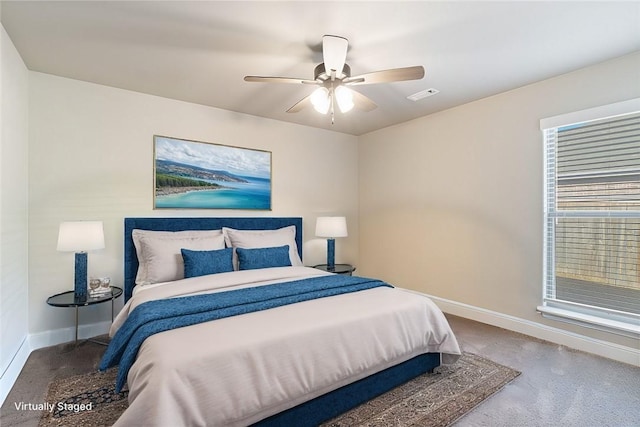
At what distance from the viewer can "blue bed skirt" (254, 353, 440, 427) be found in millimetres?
1693

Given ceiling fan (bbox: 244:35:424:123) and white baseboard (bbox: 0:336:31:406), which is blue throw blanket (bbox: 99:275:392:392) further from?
ceiling fan (bbox: 244:35:424:123)

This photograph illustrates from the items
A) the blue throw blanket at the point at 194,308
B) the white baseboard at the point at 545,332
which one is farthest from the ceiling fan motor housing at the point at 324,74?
the white baseboard at the point at 545,332

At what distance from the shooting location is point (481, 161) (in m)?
3.57

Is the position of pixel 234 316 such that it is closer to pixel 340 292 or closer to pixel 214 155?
pixel 340 292

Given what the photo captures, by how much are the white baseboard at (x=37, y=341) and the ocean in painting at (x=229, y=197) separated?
4.49 ft

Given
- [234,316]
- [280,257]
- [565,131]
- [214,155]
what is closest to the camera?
[234,316]

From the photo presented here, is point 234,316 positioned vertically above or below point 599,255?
below

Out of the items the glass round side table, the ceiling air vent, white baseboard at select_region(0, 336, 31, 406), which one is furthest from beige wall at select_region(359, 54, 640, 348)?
white baseboard at select_region(0, 336, 31, 406)

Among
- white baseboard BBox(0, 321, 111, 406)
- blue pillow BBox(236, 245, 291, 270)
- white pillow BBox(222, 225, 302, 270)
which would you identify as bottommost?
white baseboard BBox(0, 321, 111, 406)

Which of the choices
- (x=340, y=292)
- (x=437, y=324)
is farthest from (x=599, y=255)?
(x=340, y=292)

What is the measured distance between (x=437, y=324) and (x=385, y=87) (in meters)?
2.30

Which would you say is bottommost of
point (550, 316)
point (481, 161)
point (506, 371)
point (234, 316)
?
point (506, 371)

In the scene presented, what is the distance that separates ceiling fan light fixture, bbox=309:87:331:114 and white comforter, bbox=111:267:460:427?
1.53m

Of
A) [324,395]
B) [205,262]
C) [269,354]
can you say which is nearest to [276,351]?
[269,354]
